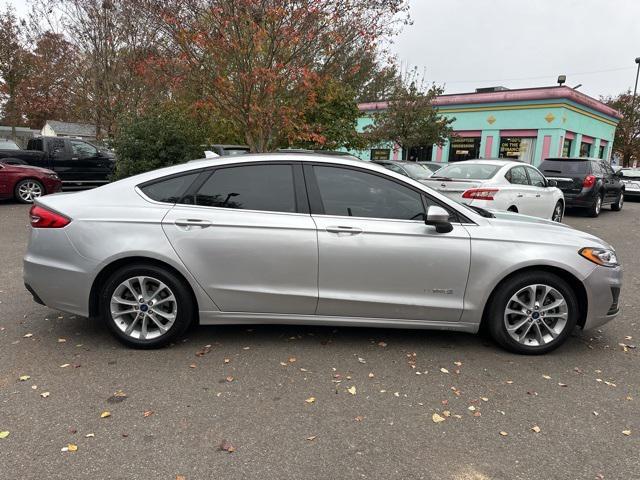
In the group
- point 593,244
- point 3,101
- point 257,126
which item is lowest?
point 593,244

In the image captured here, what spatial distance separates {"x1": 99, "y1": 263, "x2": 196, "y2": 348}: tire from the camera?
3873 millimetres

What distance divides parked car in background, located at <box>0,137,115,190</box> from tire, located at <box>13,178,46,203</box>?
126 cm

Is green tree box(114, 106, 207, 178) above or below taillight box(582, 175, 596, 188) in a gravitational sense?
above

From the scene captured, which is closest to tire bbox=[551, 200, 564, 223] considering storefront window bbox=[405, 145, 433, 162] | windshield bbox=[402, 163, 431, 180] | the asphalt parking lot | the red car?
windshield bbox=[402, 163, 431, 180]

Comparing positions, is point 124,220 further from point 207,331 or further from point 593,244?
point 593,244

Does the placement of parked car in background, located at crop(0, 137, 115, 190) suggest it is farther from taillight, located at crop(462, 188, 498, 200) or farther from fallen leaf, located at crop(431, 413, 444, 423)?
fallen leaf, located at crop(431, 413, 444, 423)

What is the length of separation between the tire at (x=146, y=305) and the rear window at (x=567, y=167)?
12.4m

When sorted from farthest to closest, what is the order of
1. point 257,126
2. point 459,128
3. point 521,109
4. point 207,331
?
point 459,128, point 521,109, point 257,126, point 207,331

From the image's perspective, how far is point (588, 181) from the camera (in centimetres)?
1298

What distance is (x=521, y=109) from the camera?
84.0 ft

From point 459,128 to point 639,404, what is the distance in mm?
26459

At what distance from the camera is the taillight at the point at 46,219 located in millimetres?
3883

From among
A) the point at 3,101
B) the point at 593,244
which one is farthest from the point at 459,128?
the point at 3,101

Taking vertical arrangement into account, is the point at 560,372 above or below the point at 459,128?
below
